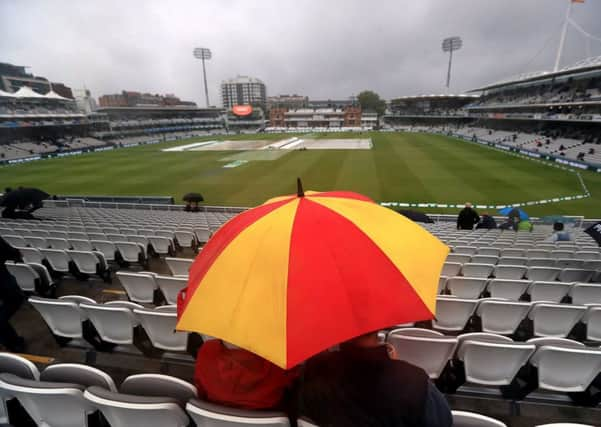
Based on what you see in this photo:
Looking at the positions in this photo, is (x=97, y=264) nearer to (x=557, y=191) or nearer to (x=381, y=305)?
(x=381, y=305)

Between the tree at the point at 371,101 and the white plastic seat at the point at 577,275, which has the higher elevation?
the tree at the point at 371,101

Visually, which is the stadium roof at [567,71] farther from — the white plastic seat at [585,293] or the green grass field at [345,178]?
the white plastic seat at [585,293]

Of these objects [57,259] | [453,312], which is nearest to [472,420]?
[453,312]

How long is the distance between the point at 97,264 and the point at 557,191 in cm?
2770

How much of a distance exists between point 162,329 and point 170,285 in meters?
1.19

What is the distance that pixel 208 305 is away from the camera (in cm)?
170

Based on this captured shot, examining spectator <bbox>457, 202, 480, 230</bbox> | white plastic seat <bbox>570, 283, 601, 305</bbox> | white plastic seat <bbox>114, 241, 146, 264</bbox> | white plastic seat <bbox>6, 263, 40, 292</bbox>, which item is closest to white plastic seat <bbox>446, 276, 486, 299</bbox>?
white plastic seat <bbox>570, 283, 601, 305</bbox>

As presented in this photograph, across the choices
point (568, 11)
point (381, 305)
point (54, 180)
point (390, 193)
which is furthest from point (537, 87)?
point (54, 180)

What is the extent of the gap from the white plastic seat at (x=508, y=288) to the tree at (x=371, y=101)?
139 m

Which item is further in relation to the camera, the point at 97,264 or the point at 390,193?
the point at 390,193

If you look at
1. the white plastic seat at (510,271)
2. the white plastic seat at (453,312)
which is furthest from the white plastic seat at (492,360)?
the white plastic seat at (510,271)

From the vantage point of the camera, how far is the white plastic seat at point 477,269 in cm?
538

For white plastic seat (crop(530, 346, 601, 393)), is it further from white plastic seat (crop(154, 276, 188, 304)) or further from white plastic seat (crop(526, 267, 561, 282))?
white plastic seat (crop(154, 276, 188, 304))

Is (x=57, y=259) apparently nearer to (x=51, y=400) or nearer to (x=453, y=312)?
(x=51, y=400)
